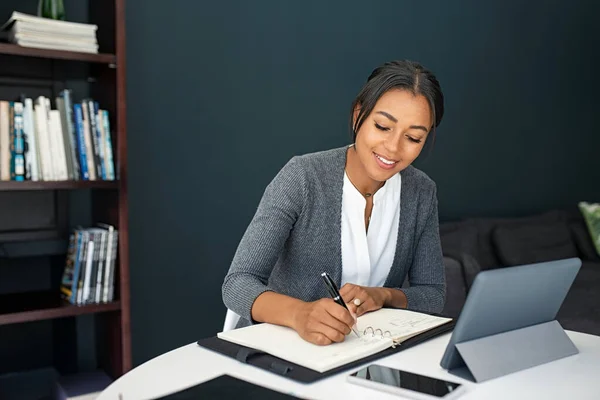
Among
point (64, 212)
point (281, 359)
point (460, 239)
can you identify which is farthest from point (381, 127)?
point (460, 239)

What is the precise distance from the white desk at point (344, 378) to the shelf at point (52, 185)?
3.77 ft

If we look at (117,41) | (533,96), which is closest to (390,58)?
(533,96)

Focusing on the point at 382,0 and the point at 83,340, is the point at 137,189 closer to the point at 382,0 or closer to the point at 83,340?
the point at 83,340

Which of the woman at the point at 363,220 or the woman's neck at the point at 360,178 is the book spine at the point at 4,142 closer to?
the woman at the point at 363,220

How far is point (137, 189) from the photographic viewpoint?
2732mm

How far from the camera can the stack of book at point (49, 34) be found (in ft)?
6.84

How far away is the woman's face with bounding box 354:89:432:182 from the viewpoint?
1.53 metres

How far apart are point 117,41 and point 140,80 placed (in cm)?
51

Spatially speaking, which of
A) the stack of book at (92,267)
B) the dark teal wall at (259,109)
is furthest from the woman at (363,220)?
the dark teal wall at (259,109)

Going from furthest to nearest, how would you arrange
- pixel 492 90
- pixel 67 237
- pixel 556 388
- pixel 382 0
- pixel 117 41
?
pixel 492 90
pixel 382 0
pixel 67 237
pixel 117 41
pixel 556 388

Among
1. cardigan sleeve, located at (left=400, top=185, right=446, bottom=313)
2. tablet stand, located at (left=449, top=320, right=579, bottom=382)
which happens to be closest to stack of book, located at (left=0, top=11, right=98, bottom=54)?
cardigan sleeve, located at (left=400, top=185, right=446, bottom=313)

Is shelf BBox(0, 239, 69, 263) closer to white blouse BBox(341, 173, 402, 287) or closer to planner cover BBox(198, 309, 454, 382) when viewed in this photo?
white blouse BBox(341, 173, 402, 287)

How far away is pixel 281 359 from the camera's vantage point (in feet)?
3.62

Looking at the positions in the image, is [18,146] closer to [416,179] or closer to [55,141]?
[55,141]
